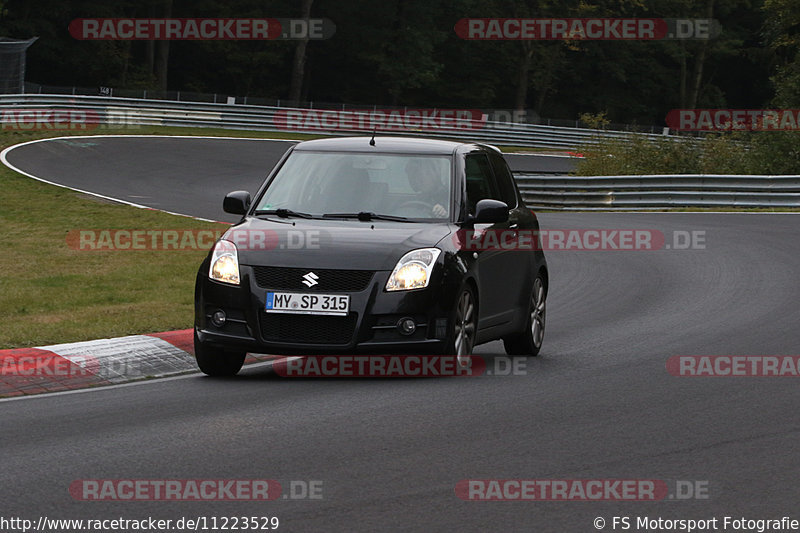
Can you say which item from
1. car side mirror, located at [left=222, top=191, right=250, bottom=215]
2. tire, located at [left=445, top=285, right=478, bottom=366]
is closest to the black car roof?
car side mirror, located at [left=222, top=191, right=250, bottom=215]

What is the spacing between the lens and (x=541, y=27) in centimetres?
8038

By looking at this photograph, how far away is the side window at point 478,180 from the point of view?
10.8m

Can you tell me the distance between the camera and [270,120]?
57.8 meters

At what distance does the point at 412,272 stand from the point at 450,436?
211 centimetres

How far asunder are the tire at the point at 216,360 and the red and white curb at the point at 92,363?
337 mm

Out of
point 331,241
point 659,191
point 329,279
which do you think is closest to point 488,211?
point 331,241

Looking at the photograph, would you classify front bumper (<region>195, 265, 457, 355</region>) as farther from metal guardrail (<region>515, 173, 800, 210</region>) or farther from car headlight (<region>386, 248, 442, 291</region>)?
metal guardrail (<region>515, 173, 800, 210</region>)

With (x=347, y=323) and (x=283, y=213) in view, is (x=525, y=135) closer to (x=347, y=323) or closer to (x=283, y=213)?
(x=283, y=213)

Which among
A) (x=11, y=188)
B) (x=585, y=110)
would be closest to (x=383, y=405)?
(x=11, y=188)

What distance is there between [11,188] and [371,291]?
21803mm

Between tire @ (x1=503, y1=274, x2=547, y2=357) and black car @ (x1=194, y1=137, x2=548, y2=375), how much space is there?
22 mm

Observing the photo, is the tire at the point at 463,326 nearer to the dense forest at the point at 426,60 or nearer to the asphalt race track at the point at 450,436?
the asphalt race track at the point at 450,436

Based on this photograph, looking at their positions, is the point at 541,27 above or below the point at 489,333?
above

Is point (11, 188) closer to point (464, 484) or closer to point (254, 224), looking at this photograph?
point (254, 224)
